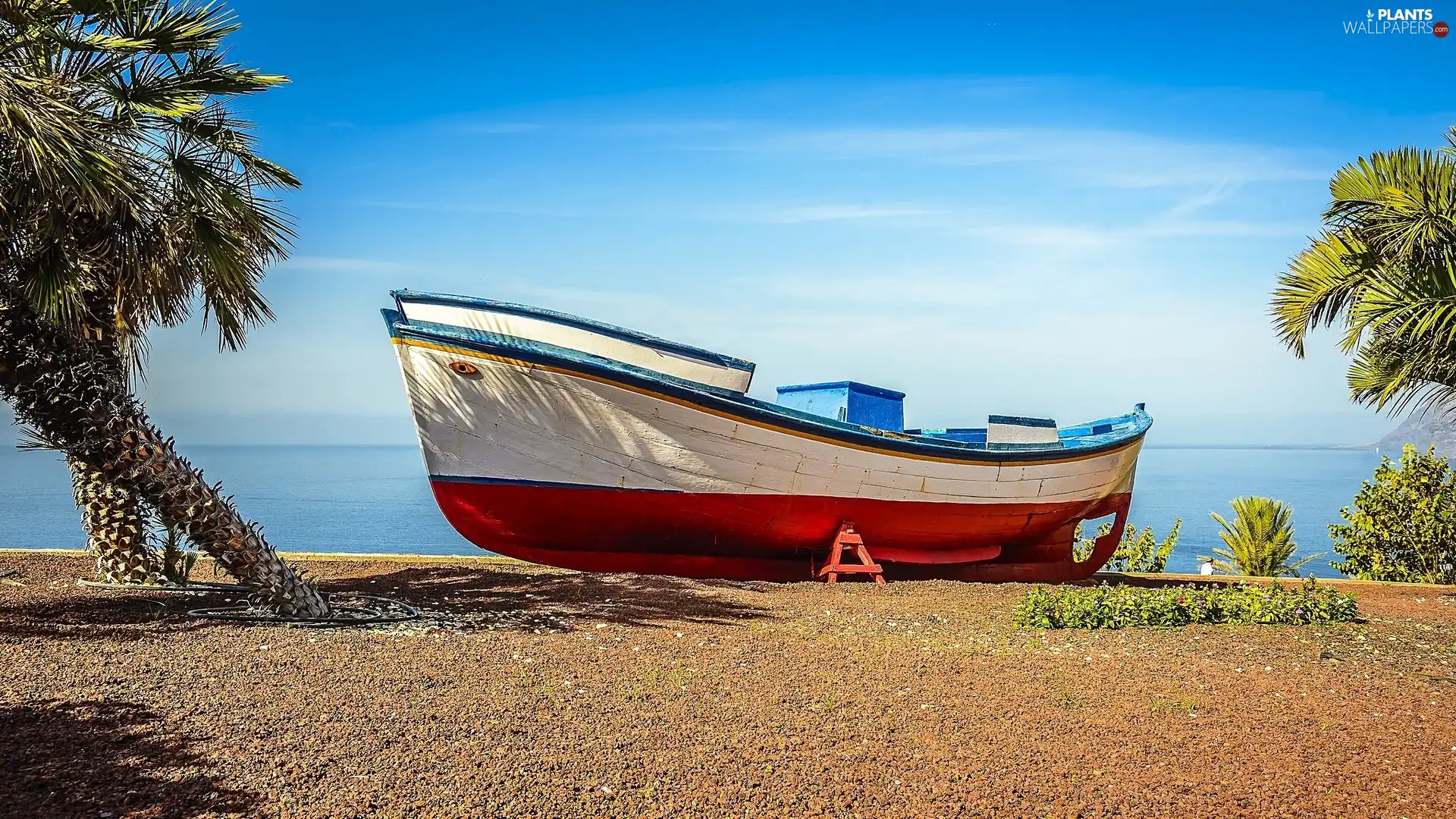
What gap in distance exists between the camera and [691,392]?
420 inches

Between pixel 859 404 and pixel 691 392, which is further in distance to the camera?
pixel 859 404

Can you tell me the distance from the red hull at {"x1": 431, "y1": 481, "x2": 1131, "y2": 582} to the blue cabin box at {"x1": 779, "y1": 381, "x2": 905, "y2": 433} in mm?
1243

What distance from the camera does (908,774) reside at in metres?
4.58

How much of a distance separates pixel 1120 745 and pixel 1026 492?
28.7 ft

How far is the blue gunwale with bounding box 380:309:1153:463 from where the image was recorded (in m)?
10.3

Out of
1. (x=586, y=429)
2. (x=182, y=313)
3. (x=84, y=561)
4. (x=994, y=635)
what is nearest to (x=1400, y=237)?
(x=994, y=635)

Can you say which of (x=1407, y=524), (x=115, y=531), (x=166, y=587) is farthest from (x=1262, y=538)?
(x=115, y=531)

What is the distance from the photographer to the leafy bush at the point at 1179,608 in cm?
862

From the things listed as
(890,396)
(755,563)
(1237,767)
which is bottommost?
(1237,767)

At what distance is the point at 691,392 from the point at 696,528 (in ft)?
5.89

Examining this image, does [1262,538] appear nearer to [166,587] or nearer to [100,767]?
→ [166,587]

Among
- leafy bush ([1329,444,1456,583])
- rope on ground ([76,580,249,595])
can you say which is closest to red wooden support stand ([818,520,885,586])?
rope on ground ([76,580,249,595])

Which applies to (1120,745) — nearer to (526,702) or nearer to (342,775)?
(526,702)

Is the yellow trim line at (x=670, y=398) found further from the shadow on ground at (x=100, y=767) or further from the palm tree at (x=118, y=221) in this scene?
the shadow on ground at (x=100, y=767)
